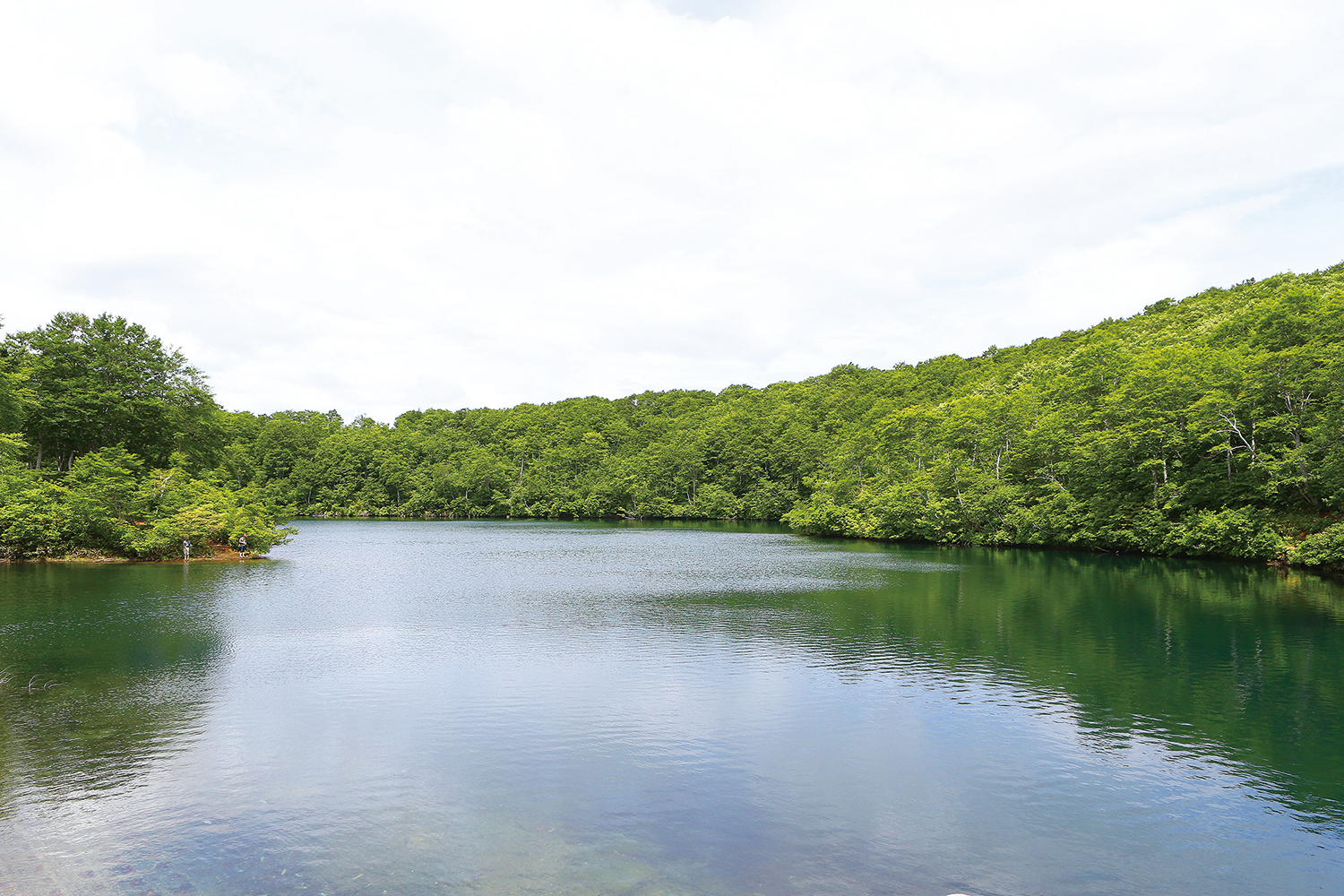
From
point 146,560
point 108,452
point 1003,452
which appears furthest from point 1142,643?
point 108,452

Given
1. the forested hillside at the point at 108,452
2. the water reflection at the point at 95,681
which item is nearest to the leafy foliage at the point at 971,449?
the forested hillside at the point at 108,452

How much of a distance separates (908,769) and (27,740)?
13.5m

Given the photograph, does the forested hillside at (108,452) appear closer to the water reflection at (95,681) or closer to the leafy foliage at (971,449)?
the leafy foliage at (971,449)

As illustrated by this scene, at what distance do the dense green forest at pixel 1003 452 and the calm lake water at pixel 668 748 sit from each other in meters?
12.4

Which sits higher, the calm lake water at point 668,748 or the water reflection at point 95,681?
A: the water reflection at point 95,681

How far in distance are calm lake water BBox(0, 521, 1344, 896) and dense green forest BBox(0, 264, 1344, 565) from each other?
12439 millimetres

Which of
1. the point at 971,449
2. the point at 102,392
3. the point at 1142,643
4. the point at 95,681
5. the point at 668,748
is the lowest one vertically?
the point at 1142,643

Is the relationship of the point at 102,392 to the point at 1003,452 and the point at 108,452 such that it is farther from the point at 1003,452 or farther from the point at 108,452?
the point at 1003,452

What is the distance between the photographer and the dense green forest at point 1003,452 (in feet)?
113

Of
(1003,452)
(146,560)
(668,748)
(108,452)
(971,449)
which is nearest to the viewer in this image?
(668,748)

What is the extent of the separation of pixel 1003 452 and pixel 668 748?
5137cm

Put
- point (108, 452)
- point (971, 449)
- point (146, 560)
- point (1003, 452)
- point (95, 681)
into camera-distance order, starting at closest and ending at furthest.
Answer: point (95, 681)
point (146, 560)
point (108, 452)
point (1003, 452)
point (971, 449)

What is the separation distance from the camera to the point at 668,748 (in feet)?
39.3

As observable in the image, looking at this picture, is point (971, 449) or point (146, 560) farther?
point (971, 449)
